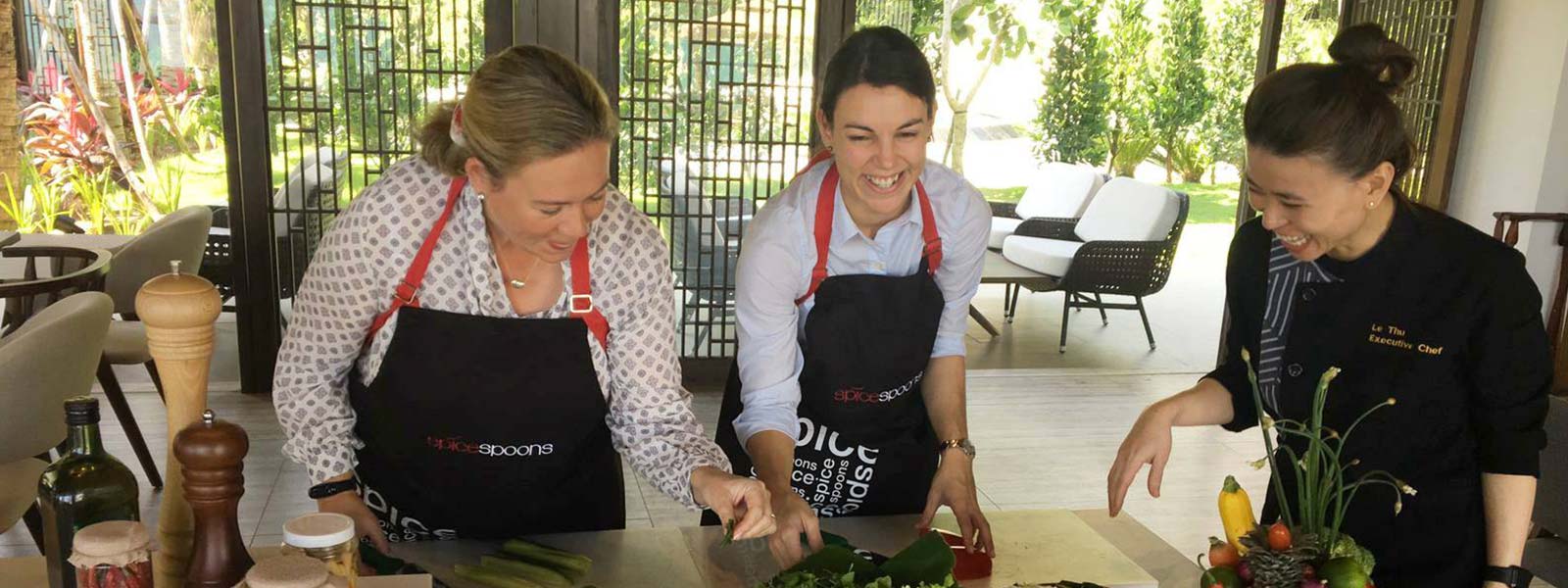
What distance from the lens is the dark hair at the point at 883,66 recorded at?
1.82 metres

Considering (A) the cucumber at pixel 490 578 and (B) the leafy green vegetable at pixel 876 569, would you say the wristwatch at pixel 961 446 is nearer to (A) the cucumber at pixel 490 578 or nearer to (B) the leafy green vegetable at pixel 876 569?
(B) the leafy green vegetable at pixel 876 569

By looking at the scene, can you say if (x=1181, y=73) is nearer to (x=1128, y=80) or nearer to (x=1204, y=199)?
(x=1128, y=80)

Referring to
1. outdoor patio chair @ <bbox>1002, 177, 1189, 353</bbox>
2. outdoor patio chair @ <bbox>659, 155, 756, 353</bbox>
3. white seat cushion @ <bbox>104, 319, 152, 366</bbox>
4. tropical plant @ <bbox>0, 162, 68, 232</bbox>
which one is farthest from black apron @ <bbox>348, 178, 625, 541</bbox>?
tropical plant @ <bbox>0, 162, 68, 232</bbox>

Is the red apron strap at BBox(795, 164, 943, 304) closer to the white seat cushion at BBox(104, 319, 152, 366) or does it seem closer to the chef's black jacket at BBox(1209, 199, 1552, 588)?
the chef's black jacket at BBox(1209, 199, 1552, 588)

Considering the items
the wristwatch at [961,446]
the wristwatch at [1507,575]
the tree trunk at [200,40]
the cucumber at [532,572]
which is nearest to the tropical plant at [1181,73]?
the tree trunk at [200,40]

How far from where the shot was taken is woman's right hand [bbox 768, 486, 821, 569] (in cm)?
163

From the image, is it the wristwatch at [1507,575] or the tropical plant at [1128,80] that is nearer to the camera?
the wristwatch at [1507,575]

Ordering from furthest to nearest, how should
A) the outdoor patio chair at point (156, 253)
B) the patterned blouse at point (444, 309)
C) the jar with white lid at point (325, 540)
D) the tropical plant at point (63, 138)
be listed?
1. the tropical plant at point (63, 138)
2. the outdoor patio chair at point (156, 253)
3. the patterned blouse at point (444, 309)
4. the jar with white lid at point (325, 540)

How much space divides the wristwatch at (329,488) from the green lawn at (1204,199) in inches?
393

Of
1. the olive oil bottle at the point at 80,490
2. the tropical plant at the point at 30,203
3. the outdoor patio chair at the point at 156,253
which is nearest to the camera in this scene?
the olive oil bottle at the point at 80,490

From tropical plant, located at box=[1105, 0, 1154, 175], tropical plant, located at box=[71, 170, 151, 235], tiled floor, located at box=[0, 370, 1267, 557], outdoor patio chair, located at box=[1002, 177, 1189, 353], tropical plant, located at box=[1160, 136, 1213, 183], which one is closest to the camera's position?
tiled floor, located at box=[0, 370, 1267, 557]

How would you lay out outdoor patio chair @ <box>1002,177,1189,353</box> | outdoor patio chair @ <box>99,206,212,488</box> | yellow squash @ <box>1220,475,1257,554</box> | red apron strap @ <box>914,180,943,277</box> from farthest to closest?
1. outdoor patio chair @ <box>1002,177,1189,353</box>
2. outdoor patio chair @ <box>99,206,212,488</box>
3. red apron strap @ <box>914,180,943,277</box>
4. yellow squash @ <box>1220,475,1257,554</box>

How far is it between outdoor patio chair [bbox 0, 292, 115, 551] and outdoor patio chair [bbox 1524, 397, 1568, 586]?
10.5 ft

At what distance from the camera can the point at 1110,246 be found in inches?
250
